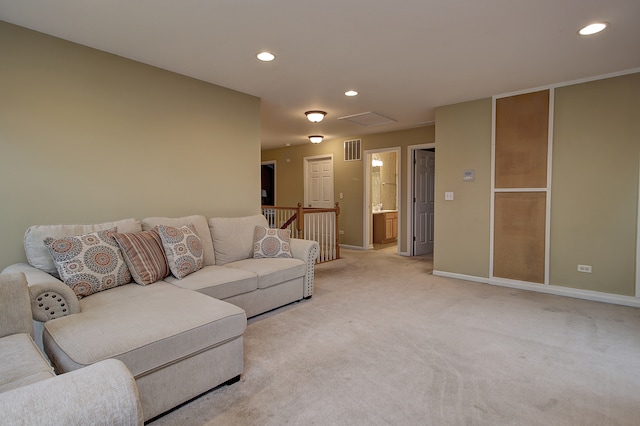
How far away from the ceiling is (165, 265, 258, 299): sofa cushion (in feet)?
6.61

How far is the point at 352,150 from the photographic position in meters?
7.19

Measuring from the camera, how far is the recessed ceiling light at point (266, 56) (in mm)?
3029

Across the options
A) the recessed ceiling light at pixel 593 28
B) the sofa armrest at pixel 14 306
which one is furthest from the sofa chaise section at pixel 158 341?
the recessed ceiling light at pixel 593 28

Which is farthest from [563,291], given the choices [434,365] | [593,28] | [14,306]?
[14,306]

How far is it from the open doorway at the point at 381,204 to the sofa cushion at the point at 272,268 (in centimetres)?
377

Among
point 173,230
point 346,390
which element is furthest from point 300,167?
point 346,390

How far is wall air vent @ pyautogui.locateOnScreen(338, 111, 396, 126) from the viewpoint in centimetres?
520

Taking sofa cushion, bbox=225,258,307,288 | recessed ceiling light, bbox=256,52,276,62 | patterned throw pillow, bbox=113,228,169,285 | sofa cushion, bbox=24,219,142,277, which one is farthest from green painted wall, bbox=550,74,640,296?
sofa cushion, bbox=24,219,142,277

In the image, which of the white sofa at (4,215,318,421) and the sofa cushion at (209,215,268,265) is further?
the sofa cushion at (209,215,268,265)

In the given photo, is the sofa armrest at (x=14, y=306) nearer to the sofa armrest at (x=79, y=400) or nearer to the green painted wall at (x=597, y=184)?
the sofa armrest at (x=79, y=400)

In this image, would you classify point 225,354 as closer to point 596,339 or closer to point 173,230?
point 173,230

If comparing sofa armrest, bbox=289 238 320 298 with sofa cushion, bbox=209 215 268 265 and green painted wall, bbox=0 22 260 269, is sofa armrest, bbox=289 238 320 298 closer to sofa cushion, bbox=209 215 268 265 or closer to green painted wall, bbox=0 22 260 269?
sofa cushion, bbox=209 215 268 265

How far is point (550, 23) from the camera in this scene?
8.20 ft

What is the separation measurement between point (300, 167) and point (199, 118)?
4492 millimetres
